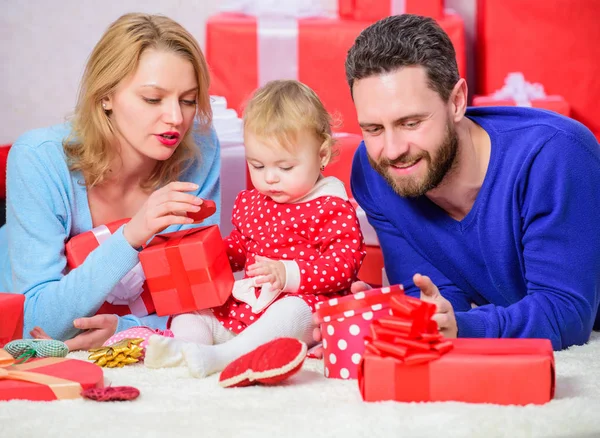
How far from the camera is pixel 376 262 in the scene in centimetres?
251

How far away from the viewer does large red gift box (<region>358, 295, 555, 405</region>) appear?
1.41 meters

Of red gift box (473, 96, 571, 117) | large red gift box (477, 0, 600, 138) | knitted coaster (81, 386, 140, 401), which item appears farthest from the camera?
large red gift box (477, 0, 600, 138)

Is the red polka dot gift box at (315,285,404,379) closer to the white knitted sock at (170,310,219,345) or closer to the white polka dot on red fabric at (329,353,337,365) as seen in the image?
the white polka dot on red fabric at (329,353,337,365)

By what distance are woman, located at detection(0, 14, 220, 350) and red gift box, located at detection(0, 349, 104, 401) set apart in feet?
1.04

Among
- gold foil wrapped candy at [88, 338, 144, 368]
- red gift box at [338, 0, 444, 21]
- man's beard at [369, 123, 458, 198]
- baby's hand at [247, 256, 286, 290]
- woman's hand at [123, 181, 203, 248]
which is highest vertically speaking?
red gift box at [338, 0, 444, 21]

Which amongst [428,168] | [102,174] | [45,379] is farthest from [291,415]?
[102,174]

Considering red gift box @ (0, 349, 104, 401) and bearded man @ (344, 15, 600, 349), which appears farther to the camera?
bearded man @ (344, 15, 600, 349)

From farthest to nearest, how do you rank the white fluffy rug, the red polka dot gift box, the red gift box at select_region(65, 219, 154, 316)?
the red gift box at select_region(65, 219, 154, 316)
the red polka dot gift box
the white fluffy rug

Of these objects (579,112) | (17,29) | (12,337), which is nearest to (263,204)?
(12,337)

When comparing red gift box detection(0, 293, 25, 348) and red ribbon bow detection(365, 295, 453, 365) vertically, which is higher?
red ribbon bow detection(365, 295, 453, 365)

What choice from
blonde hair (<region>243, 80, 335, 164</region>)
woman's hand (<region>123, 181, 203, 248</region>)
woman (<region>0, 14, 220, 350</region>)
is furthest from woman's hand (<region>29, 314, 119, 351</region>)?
blonde hair (<region>243, 80, 335, 164</region>)

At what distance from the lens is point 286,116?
1.94 m

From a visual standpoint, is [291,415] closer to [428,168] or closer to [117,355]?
[117,355]

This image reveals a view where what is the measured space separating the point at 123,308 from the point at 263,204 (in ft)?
1.54
